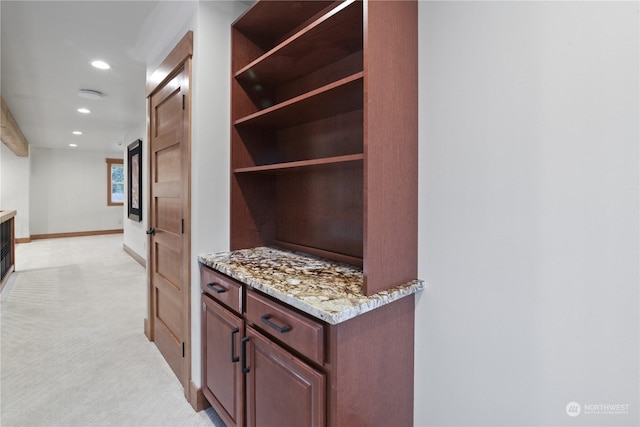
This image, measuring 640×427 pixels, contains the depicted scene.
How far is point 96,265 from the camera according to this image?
17.2ft

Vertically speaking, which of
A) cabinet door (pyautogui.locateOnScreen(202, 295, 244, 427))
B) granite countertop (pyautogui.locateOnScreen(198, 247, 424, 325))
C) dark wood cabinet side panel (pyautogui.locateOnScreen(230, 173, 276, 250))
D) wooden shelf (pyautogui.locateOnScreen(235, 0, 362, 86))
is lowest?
cabinet door (pyautogui.locateOnScreen(202, 295, 244, 427))

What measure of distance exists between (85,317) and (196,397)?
2.09 m

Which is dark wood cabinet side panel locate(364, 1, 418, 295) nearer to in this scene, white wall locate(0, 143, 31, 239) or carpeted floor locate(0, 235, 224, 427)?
carpeted floor locate(0, 235, 224, 427)

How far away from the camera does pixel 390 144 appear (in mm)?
1109

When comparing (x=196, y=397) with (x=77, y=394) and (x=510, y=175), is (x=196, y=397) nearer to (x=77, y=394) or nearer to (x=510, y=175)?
(x=77, y=394)

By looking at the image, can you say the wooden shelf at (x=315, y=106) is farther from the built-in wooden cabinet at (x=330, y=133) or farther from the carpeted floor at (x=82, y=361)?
the carpeted floor at (x=82, y=361)

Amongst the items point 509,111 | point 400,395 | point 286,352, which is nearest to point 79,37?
point 286,352

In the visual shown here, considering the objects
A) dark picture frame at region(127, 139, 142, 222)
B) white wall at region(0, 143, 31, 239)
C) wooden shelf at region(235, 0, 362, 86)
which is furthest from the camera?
white wall at region(0, 143, 31, 239)

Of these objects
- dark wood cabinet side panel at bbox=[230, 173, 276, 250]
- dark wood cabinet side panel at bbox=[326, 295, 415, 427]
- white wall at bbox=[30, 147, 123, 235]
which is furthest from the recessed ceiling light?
white wall at bbox=[30, 147, 123, 235]

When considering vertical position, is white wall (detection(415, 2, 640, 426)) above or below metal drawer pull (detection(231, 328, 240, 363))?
above

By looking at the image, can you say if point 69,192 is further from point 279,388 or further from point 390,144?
point 390,144

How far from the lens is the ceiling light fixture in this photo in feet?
11.9

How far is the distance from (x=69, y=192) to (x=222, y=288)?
9.58m

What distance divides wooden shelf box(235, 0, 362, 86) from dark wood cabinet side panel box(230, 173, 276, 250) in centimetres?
59
